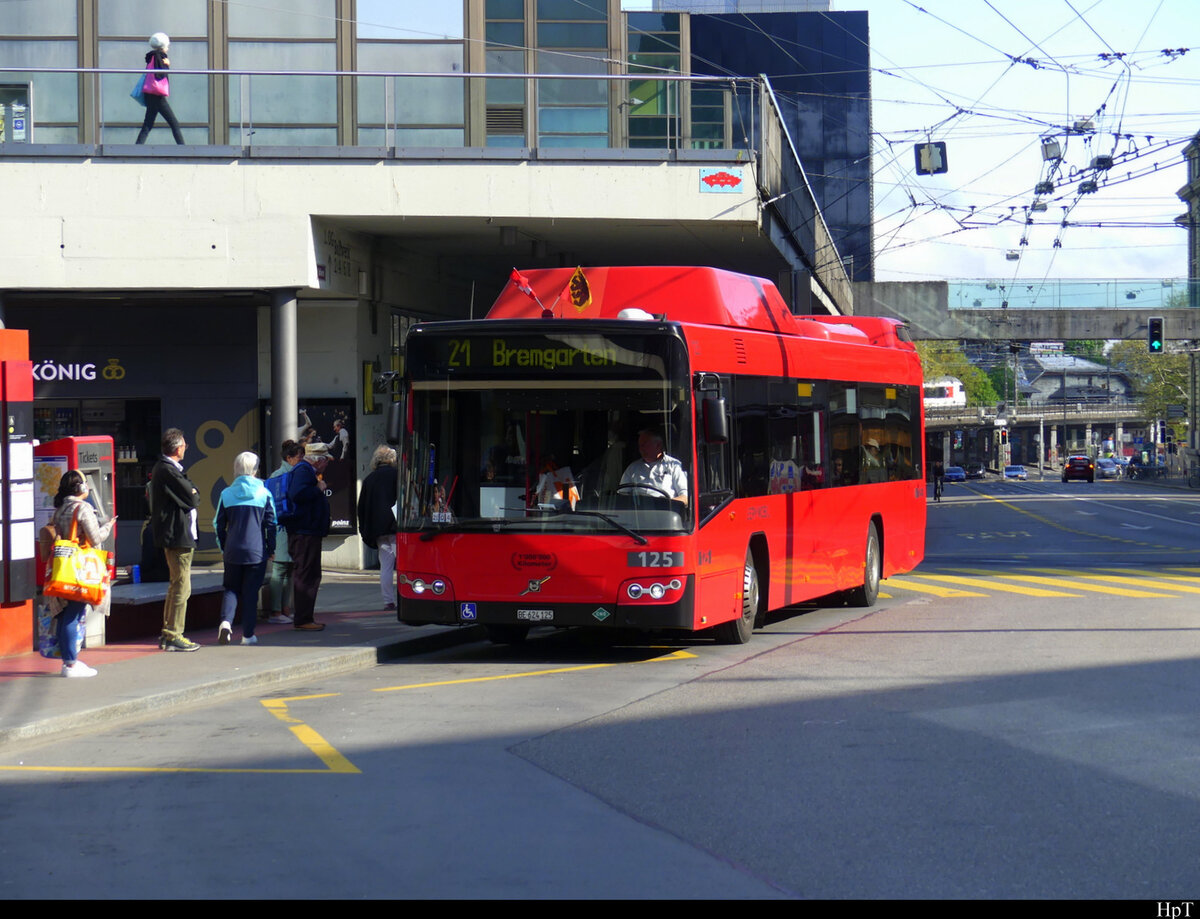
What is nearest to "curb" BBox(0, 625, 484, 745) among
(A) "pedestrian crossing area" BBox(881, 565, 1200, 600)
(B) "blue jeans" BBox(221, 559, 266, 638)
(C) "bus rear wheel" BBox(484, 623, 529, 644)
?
(C) "bus rear wheel" BBox(484, 623, 529, 644)

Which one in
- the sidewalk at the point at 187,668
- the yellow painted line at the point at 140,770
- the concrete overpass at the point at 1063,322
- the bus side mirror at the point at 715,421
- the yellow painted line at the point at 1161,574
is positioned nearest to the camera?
the yellow painted line at the point at 140,770

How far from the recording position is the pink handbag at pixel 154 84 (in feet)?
62.2

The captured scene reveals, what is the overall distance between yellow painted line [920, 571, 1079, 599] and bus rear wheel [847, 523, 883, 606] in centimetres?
214

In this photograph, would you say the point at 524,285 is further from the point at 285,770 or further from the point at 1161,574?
the point at 1161,574

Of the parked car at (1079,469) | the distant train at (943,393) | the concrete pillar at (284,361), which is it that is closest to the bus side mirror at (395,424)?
the concrete pillar at (284,361)

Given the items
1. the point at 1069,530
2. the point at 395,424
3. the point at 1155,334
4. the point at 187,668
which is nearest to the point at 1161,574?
the point at 395,424

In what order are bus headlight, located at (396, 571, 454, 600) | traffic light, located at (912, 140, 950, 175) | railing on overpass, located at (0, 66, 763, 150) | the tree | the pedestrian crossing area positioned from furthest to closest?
1. the tree
2. traffic light, located at (912, 140, 950, 175)
3. railing on overpass, located at (0, 66, 763, 150)
4. the pedestrian crossing area
5. bus headlight, located at (396, 571, 454, 600)

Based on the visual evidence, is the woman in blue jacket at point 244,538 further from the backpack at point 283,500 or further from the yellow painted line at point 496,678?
the yellow painted line at point 496,678

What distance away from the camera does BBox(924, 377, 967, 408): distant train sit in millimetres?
→ 91562

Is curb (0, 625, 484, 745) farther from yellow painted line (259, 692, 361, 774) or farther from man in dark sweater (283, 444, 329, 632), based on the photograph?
man in dark sweater (283, 444, 329, 632)

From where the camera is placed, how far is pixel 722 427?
11602mm

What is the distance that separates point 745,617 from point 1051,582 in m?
8.15

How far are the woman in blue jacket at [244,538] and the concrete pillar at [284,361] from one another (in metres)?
6.41
